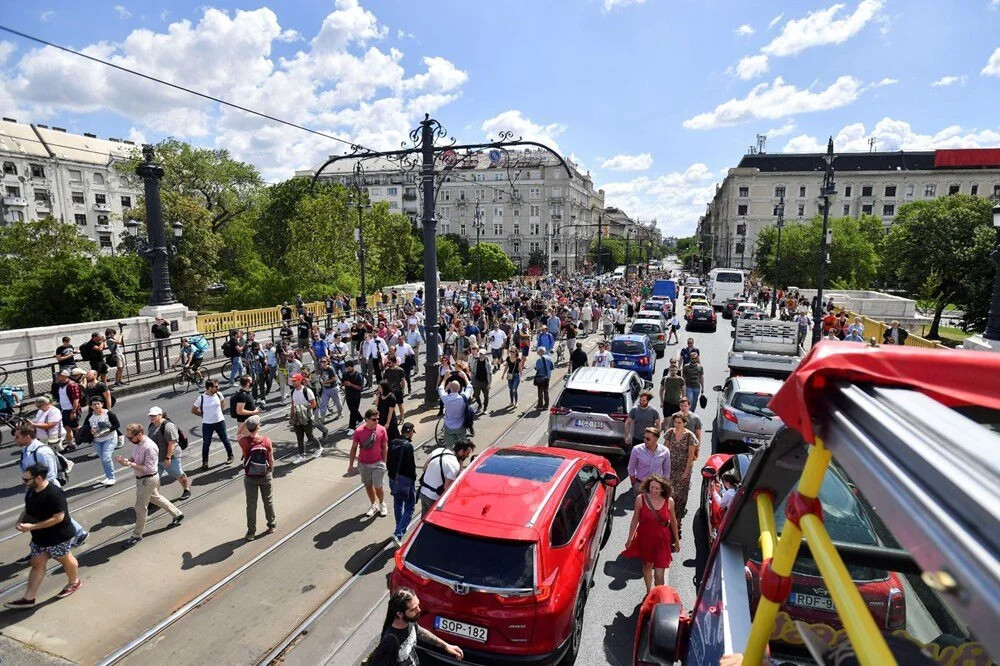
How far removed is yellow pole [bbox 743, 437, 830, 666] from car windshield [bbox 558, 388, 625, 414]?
7746 millimetres

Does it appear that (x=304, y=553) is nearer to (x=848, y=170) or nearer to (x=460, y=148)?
(x=460, y=148)

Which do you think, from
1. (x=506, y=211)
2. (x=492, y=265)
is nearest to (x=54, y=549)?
(x=492, y=265)

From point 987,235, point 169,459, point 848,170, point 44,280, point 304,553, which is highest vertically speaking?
point 848,170

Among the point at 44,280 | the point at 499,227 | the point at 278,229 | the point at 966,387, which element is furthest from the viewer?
the point at 499,227

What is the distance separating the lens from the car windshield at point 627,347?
52.3 ft

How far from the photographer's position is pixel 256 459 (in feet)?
24.2

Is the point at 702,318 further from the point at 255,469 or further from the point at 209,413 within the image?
the point at 255,469

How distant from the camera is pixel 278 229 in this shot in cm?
6053

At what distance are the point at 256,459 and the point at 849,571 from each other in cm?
689

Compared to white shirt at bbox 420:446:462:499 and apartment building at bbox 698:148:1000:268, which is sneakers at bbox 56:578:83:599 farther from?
apartment building at bbox 698:148:1000:268

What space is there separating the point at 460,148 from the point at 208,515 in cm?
877

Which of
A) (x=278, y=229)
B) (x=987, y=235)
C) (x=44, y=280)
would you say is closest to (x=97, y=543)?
(x=44, y=280)

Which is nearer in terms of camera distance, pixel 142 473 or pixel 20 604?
pixel 20 604

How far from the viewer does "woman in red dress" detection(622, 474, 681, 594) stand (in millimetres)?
5743
